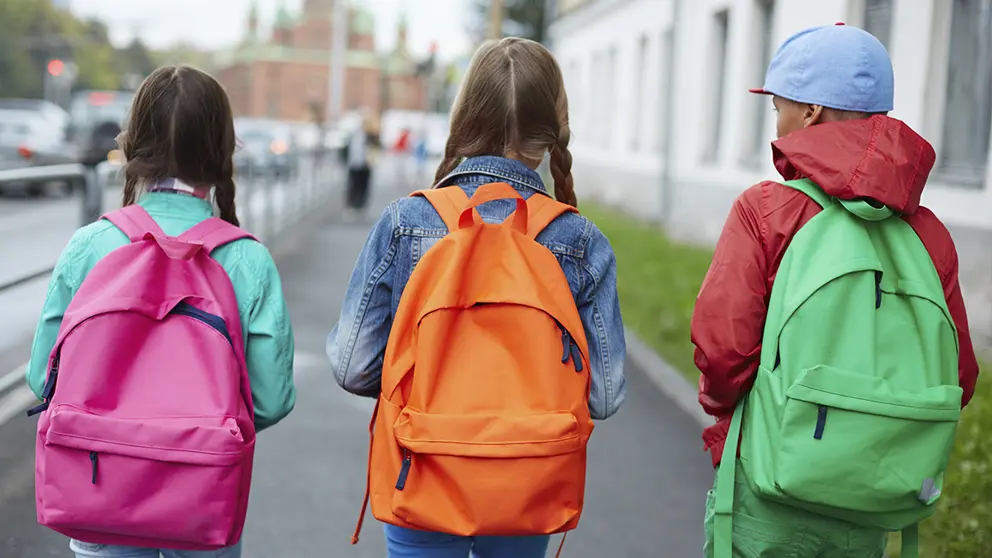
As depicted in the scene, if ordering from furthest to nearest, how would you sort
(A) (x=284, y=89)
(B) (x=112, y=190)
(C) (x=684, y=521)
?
(A) (x=284, y=89)
(B) (x=112, y=190)
(C) (x=684, y=521)

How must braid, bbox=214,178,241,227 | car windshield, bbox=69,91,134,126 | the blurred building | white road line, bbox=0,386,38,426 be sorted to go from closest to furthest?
braid, bbox=214,178,241,227, white road line, bbox=0,386,38,426, car windshield, bbox=69,91,134,126, the blurred building

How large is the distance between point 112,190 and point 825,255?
24.4 feet

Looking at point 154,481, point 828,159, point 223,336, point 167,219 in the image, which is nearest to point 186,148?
point 167,219

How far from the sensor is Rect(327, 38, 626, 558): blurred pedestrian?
2.50 m

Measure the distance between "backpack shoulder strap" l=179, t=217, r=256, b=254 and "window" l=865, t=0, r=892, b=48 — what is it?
10.6m

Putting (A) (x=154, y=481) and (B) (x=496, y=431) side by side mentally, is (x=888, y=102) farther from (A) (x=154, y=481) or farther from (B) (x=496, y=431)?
(A) (x=154, y=481)

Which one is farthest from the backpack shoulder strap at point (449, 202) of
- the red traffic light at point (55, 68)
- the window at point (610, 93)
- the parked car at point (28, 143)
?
the red traffic light at point (55, 68)

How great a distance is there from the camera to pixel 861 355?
255cm

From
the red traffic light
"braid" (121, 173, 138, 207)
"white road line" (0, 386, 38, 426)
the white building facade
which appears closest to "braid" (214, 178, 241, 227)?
"braid" (121, 173, 138, 207)

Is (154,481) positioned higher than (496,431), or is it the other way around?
(496,431)

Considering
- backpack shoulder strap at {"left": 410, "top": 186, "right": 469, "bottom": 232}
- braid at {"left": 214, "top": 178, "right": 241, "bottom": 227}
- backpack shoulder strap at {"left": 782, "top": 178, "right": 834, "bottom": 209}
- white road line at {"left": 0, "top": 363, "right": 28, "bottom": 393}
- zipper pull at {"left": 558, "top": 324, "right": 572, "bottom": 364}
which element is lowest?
white road line at {"left": 0, "top": 363, "right": 28, "bottom": 393}

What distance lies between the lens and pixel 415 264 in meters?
2.75

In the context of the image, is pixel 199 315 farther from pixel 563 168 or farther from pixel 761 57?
pixel 761 57

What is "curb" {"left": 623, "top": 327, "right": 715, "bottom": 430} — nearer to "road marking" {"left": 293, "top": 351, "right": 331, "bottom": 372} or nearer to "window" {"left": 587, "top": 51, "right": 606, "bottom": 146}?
"road marking" {"left": 293, "top": 351, "right": 331, "bottom": 372}
